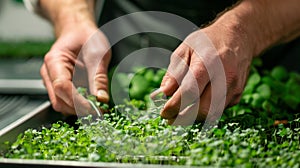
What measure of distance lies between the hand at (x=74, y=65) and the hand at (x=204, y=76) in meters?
0.30

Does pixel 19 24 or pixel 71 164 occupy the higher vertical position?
pixel 71 164

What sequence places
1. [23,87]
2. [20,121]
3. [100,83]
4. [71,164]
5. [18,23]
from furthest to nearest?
1. [18,23]
2. [23,87]
3. [100,83]
4. [20,121]
5. [71,164]

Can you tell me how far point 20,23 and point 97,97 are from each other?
3.19 metres

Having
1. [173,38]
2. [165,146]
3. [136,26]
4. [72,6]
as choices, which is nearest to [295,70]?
[173,38]

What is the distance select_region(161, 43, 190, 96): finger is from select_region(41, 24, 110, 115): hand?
0.27 meters

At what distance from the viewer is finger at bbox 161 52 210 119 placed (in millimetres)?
1187

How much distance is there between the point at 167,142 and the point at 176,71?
0.20 meters

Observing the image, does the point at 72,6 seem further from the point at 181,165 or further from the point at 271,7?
the point at 181,165

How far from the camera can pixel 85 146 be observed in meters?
1.11

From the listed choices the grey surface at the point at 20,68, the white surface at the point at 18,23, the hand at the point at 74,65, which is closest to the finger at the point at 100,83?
the hand at the point at 74,65

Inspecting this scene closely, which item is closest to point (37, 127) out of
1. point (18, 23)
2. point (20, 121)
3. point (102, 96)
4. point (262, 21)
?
point (20, 121)

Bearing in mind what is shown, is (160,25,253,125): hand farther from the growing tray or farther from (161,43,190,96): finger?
the growing tray

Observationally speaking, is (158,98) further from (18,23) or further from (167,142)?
(18,23)

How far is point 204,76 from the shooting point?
3.99 ft
